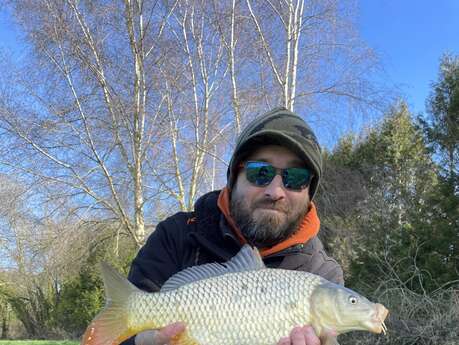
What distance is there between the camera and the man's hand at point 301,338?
2061mm

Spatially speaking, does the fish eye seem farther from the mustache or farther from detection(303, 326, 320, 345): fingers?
the mustache

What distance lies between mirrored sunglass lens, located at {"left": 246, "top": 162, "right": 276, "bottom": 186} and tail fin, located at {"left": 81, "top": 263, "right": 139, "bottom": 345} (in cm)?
90

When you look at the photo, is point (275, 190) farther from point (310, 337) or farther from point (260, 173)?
point (310, 337)

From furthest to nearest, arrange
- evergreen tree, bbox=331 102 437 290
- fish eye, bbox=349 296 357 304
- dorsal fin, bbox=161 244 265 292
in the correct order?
evergreen tree, bbox=331 102 437 290 < dorsal fin, bbox=161 244 265 292 < fish eye, bbox=349 296 357 304

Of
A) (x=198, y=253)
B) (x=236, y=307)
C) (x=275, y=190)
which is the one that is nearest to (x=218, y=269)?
(x=236, y=307)

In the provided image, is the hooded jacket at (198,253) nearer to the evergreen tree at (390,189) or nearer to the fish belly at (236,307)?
the fish belly at (236,307)

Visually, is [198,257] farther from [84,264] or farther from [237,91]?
[84,264]

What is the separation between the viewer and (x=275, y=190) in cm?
269

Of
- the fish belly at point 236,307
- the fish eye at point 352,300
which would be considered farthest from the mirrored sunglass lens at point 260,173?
the fish eye at point 352,300

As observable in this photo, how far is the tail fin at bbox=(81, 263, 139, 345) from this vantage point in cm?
225

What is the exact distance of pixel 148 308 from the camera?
226cm

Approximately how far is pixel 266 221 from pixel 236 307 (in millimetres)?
647

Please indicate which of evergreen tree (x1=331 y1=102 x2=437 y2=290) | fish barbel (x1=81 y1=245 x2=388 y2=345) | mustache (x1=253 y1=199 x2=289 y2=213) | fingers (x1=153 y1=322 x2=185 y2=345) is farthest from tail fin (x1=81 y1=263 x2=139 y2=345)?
evergreen tree (x1=331 y1=102 x2=437 y2=290)

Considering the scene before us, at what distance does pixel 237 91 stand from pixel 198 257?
10975 millimetres
